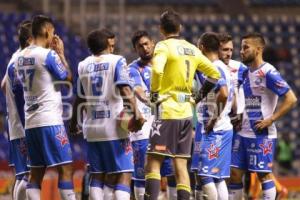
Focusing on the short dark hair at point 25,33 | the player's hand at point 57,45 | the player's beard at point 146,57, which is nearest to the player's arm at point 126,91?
the player's hand at point 57,45

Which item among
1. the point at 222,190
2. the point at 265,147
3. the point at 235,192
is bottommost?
the point at 235,192

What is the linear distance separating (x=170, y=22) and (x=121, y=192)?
6.88ft

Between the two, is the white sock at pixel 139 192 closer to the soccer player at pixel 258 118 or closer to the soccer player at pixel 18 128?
the soccer player at pixel 258 118

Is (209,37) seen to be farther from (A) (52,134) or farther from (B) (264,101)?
(A) (52,134)

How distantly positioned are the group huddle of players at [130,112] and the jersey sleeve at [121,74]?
0.01 meters

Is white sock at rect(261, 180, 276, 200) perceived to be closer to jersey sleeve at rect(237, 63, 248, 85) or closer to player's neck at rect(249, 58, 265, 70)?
jersey sleeve at rect(237, 63, 248, 85)

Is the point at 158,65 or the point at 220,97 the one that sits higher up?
the point at 158,65

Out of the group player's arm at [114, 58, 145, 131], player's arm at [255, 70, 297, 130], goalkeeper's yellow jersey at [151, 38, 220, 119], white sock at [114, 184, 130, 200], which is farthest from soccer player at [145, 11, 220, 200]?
player's arm at [255, 70, 297, 130]

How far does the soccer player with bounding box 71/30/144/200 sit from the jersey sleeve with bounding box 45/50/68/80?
0.91 feet

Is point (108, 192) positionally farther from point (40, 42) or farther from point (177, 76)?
A: point (40, 42)

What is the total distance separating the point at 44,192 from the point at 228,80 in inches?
176

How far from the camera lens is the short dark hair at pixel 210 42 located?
12172mm

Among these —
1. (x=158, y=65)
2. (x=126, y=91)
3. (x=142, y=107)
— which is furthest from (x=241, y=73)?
(x=126, y=91)

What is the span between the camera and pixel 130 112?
10875mm
